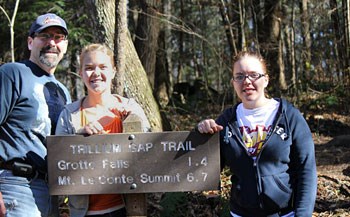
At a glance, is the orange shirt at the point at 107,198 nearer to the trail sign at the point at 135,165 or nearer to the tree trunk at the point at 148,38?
the trail sign at the point at 135,165

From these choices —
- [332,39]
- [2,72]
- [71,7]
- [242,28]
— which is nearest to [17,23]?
[71,7]

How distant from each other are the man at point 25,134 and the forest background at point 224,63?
80.6 inches

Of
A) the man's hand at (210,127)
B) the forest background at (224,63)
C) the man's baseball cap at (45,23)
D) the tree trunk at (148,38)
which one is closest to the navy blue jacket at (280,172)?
the man's hand at (210,127)

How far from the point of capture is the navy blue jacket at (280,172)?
2.89 metres

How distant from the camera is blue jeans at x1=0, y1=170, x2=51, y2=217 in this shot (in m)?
3.22

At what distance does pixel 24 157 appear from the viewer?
10.7 feet

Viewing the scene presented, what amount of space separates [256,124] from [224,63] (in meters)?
8.32

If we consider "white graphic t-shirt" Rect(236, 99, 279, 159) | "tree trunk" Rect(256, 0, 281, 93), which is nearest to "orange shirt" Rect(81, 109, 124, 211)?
"white graphic t-shirt" Rect(236, 99, 279, 159)

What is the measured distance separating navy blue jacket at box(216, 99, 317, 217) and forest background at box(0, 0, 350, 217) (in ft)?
4.26

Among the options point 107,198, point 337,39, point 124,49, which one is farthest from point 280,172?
point 337,39

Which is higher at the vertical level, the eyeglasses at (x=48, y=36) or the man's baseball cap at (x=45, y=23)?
the man's baseball cap at (x=45, y=23)

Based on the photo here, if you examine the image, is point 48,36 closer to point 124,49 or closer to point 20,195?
point 20,195

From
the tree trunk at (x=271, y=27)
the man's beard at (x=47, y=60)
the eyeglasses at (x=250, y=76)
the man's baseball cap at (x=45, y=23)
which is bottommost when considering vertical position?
the eyeglasses at (x=250, y=76)

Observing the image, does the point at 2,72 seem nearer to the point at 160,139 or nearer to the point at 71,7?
the point at 160,139
